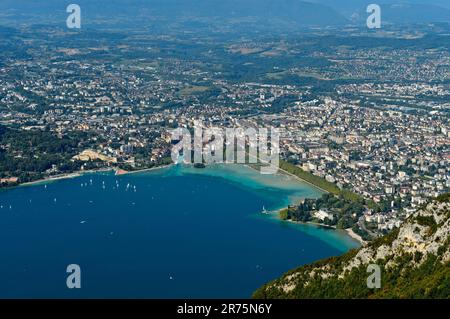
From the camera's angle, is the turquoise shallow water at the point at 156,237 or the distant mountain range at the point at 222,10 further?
the distant mountain range at the point at 222,10

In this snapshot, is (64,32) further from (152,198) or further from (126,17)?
(152,198)

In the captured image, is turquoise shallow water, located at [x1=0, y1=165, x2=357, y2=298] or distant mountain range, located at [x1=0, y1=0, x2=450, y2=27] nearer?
turquoise shallow water, located at [x1=0, y1=165, x2=357, y2=298]

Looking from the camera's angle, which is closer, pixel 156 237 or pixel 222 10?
pixel 156 237
